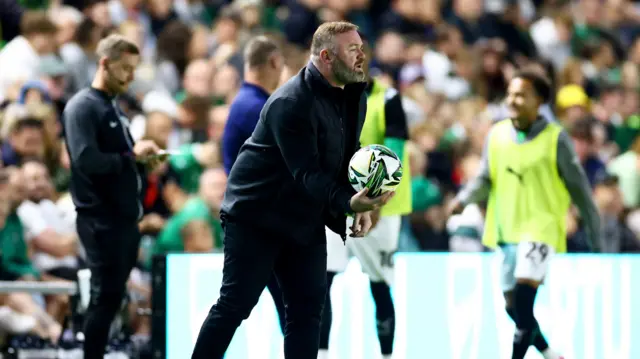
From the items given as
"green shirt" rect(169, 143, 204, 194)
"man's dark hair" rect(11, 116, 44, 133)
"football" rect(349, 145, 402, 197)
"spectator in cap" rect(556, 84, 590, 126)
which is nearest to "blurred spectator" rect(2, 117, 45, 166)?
"man's dark hair" rect(11, 116, 44, 133)

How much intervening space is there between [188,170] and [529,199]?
409cm

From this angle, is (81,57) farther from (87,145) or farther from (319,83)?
(319,83)

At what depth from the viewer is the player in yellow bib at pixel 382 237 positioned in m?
9.52

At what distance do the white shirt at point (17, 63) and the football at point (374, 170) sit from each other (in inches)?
244

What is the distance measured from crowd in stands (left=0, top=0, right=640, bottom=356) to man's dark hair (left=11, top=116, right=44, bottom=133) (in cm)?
1

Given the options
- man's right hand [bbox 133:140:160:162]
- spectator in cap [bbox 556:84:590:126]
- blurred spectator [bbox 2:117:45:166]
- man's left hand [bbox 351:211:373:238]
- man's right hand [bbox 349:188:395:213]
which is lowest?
man's left hand [bbox 351:211:373:238]

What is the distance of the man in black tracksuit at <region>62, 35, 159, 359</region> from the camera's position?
8961 mm

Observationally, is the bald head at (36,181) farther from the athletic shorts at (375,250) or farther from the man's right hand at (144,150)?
the athletic shorts at (375,250)

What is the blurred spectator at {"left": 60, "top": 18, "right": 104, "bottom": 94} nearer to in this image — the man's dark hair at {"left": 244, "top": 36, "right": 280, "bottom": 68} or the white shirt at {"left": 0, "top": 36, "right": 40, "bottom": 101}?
the white shirt at {"left": 0, "top": 36, "right": 40, "bottom": 101}

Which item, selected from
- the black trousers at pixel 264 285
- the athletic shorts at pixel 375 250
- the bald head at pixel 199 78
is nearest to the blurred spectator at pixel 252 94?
the athletic shorts at pixel 375 250

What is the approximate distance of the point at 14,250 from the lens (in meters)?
10.8

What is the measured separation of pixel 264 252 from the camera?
24.4 feet

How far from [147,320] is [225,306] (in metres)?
3.85

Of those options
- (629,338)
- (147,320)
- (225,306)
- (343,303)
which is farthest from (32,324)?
(629,338)
